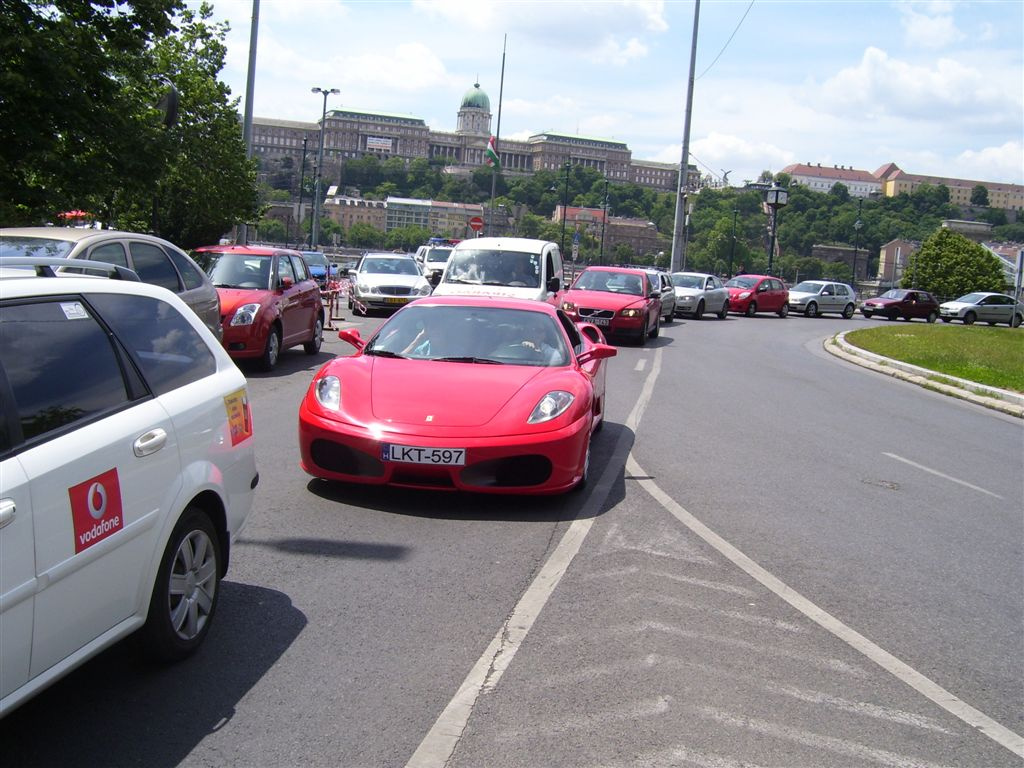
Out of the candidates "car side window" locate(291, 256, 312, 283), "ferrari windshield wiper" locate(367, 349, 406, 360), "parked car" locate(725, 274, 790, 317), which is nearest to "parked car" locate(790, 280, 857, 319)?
"parked car" locate(725, 274, 790, 317)

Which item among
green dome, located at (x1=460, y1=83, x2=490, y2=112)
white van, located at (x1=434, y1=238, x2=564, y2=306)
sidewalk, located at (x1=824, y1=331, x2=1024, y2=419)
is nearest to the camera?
sidewalk, located at (x1=824, y1=331, x2=1024, y2=419)

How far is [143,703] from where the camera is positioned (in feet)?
12.1

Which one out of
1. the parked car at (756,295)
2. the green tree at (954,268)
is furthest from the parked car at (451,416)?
the green tree at (954,268)

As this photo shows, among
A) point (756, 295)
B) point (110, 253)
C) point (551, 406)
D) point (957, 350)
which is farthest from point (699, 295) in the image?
point (551, 406)

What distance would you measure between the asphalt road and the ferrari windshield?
90 centimetres

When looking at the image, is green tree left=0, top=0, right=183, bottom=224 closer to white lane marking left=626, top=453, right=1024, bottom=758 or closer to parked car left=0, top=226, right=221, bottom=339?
parked car left=0, top=226, right=221, bottom=339

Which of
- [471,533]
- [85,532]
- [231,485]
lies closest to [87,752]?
[85,532]

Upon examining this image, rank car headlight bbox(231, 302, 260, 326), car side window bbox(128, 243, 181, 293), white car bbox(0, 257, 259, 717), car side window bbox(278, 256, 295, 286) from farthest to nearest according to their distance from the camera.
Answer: car side window bbox(278, 256, 295, 286) < car headlight bbox(231, 302, 260, 326) < car side window bbox(128, 243, 181, 293) < white car bbox(0, 257, 259, 717)

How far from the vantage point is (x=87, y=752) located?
3289mm

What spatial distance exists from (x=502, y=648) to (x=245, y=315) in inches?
395

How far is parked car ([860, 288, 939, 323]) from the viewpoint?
48.9 meters

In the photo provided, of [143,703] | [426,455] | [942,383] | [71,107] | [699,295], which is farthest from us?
[699,295]

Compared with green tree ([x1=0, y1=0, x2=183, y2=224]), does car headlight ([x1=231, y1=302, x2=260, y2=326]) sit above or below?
below

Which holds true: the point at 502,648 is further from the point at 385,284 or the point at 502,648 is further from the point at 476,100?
the point at 476,100
